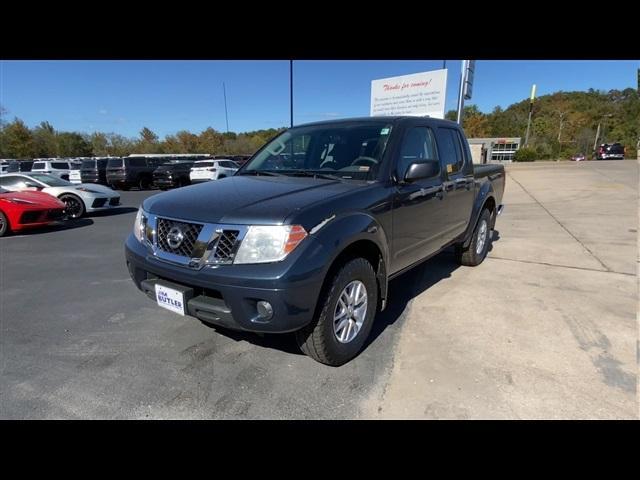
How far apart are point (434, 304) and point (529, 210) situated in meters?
8.42

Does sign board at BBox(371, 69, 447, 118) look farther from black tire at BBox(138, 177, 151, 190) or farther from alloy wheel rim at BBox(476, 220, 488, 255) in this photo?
black tire at BBox(138, 177, 151, 190)

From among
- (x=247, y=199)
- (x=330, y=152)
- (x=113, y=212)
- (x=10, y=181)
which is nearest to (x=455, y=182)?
(x=330, y=152)

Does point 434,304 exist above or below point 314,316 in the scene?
below

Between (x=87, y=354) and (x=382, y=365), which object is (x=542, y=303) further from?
(x=87, y=354)

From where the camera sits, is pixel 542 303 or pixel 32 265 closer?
pixel 542 303

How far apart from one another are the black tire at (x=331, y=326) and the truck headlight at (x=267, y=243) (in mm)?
456

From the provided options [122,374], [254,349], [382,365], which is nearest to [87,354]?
[122,374]

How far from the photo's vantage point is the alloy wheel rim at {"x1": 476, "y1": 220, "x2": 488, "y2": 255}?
17.4 feet

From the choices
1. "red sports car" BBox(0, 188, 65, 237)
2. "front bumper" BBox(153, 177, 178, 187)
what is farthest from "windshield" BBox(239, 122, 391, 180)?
"front bumper" BBox(153, 177, 178, 187)

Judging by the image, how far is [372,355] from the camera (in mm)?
2973

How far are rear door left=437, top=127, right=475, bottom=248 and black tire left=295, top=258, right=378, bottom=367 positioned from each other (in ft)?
5.57

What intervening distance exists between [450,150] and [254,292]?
320 centimetres
